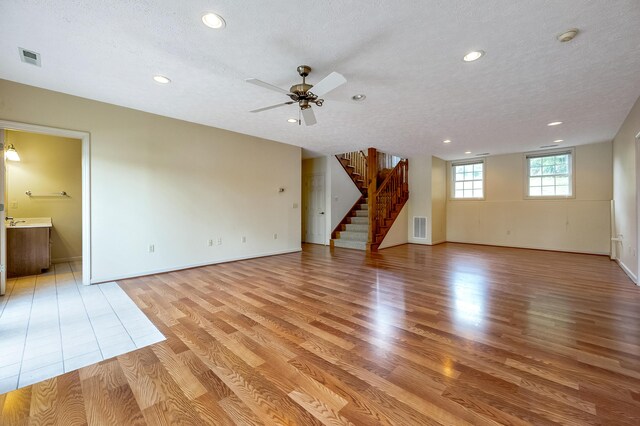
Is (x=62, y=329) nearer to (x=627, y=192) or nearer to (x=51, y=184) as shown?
(x=51, y=184)

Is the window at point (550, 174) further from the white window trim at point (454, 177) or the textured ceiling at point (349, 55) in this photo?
the textured ceiling at point (349, 55)

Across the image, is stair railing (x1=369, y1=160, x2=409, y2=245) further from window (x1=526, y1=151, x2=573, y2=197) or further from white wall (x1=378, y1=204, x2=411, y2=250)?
window (x1=526, y1=151, x2=573, y2=197)

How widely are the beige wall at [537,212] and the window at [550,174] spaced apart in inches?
6.6

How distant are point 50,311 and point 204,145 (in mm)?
→ 3285

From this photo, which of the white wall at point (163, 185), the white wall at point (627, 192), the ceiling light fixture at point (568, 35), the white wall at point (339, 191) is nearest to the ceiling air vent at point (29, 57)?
the white wall at point (163, 185)

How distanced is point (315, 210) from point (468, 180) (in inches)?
194

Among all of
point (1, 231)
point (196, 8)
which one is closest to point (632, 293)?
point (196, 8)

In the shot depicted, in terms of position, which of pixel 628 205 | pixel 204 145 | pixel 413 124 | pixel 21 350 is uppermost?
pixel 413 124

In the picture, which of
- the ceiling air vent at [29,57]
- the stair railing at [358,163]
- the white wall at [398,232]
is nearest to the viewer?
the ceiling air vent at [29,57]

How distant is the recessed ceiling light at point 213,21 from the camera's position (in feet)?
6.91

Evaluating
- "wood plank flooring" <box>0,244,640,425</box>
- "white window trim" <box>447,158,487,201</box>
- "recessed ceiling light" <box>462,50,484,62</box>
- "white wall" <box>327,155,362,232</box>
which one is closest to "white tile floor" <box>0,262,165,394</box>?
"wood plank flooring" <box>0,244,640,425</box>

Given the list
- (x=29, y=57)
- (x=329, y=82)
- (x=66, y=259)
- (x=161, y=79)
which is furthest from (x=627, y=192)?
(x=66, y=259)

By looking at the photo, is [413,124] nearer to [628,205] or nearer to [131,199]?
[628,205]

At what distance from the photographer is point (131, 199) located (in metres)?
4.25
